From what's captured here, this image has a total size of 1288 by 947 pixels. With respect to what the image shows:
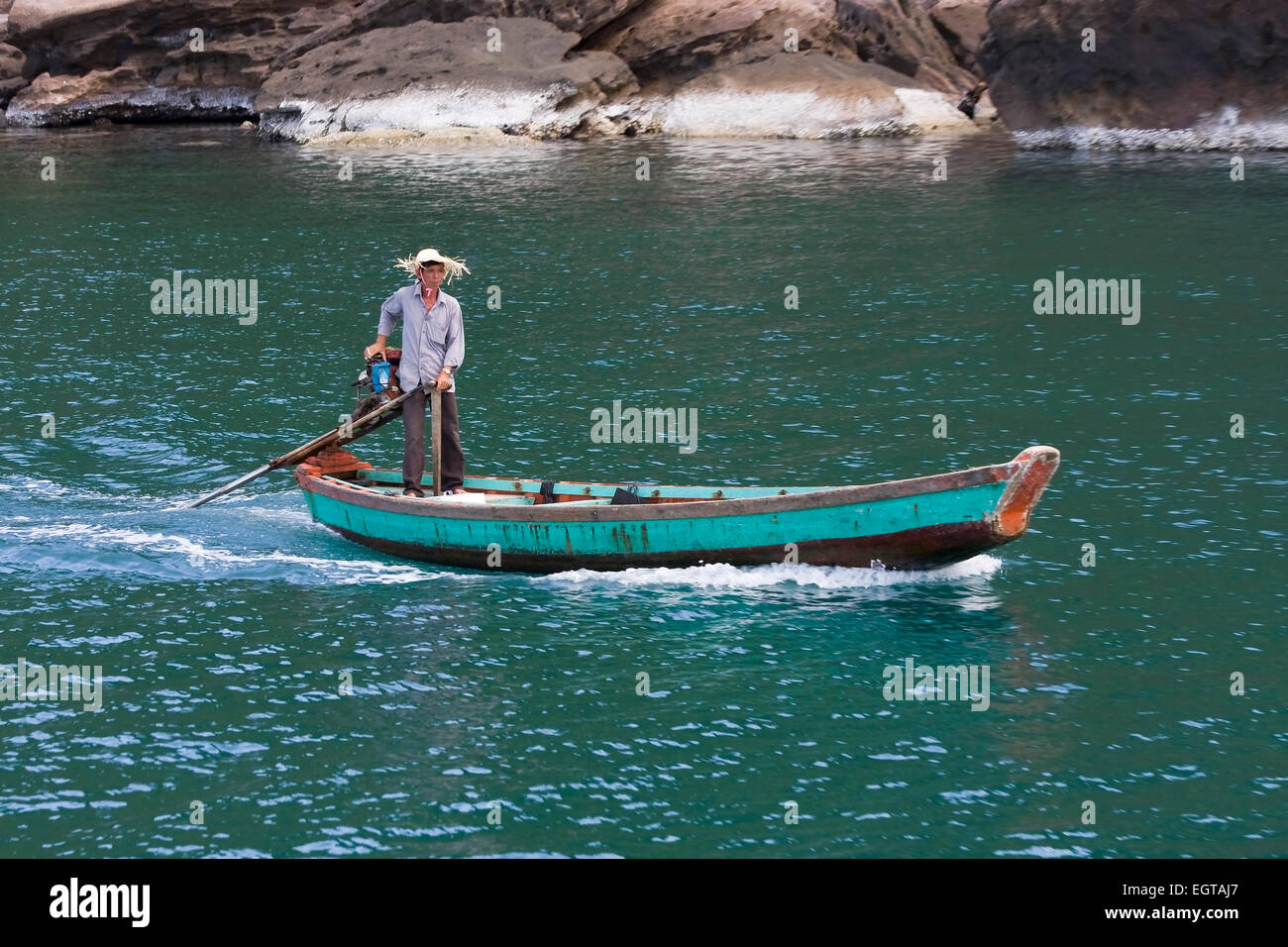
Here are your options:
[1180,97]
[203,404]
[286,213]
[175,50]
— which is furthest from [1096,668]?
[175,50]

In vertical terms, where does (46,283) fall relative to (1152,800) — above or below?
above

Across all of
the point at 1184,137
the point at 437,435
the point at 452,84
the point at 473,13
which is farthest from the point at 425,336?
the point at 473,13

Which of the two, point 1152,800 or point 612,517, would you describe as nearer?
point 1152,800

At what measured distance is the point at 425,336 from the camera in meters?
18.1

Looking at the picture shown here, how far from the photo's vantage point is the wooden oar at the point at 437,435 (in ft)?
59.2

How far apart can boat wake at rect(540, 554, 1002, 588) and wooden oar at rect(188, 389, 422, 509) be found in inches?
117

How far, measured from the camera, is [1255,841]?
12.0 meters

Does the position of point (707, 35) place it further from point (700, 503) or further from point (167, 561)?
point (700, 503)

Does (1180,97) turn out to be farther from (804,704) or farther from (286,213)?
(804,704)

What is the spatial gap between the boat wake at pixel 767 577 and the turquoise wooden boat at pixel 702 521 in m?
0.11

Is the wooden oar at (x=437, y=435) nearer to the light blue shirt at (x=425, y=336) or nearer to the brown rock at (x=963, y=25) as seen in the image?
the light blue shirt at (x=425, y=336)

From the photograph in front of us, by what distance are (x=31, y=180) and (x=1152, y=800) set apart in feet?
172

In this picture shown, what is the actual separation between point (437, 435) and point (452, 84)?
50.1 metres

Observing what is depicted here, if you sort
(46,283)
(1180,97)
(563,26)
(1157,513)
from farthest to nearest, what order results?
(563,26) → (1180,97) → (46,283) → (1157,513)
